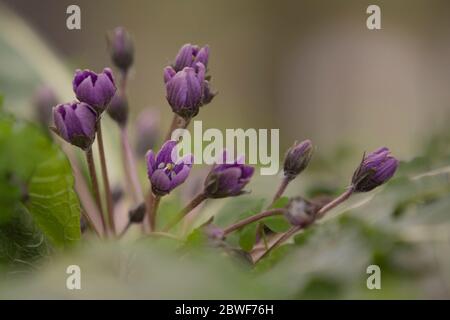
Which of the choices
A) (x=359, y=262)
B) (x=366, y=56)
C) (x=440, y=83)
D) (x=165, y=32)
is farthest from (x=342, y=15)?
(x=359, y=262)

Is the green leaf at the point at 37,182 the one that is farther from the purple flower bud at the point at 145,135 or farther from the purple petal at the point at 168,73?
the purple flower bud at the point at 145,135

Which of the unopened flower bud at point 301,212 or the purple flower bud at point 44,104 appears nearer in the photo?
the unopened flower bud at point 301,212

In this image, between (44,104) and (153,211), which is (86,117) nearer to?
(153,211)

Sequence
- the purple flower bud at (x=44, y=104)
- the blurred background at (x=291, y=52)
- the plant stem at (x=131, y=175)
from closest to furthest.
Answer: the plant stem at (x=131, y=175), the purple flower bud at (x=44, y=104), the blurred background at (x=291, y=52)

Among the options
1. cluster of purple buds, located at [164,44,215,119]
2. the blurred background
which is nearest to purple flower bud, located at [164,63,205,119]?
cluster of purple buds, located at [164,44,215,119]

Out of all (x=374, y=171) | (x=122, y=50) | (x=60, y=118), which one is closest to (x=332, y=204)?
(x=374, y=171)

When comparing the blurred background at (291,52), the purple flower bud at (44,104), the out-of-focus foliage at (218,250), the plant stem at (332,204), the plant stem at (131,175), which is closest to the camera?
the out-of-focus foliage at (218,250)

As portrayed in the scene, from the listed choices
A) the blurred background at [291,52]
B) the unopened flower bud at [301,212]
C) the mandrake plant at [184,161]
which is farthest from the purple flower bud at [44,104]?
the blurred background at [291,52]
